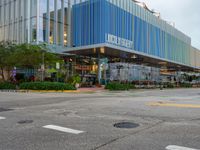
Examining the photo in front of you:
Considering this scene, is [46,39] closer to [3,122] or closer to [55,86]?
[55,86]

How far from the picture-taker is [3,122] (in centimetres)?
914

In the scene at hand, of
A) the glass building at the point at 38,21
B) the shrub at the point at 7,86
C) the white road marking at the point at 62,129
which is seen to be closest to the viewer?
the white road marking at the point at 62,129

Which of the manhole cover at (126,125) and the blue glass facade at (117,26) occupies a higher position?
the blue glass facade at (117,26)

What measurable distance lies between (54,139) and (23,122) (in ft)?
9.29

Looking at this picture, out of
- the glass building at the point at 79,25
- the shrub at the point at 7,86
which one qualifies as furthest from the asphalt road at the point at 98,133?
the glass building at the point at 79,25

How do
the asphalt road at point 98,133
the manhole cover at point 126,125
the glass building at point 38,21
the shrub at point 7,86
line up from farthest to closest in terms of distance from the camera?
the glass building at point 38,21 → the shrub at point 7,86 → the manhole cover at point 126,125 → the asphalt road at point 98,133

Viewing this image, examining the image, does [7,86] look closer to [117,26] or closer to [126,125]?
[117,26]

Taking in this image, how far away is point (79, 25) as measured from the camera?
45.6 meters

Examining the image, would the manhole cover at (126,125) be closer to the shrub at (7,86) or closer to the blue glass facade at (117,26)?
the shrub at (7,86)

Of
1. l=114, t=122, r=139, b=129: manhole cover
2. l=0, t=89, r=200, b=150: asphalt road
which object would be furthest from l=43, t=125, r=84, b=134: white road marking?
l=114, t=122, r=139, b=129: manhole cover

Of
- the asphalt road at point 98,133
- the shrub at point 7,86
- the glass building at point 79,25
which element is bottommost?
the asphalt road at point 98,133

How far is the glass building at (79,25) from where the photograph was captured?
41906mm

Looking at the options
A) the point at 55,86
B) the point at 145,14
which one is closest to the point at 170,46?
the point at 145,14

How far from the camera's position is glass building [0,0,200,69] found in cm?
4191
